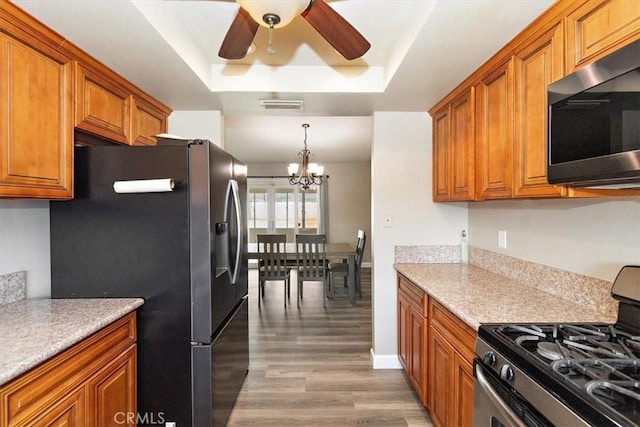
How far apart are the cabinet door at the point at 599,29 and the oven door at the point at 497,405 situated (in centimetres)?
120

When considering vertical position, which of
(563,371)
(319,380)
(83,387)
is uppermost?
(563,371)

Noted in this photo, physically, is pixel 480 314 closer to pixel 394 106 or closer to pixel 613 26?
pixel 613 26

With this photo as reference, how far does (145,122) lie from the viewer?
8.40 ft

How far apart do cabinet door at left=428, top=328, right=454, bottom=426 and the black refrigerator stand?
4.09 feet

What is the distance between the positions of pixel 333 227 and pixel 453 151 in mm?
5472

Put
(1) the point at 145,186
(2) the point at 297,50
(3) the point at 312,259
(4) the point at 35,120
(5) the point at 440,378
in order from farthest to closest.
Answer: (3) the point at 312,259 < (2) the point at 297,50 < (5) the point at 440,378 < (1) the point at 145,186 < (4) the point at 35,120

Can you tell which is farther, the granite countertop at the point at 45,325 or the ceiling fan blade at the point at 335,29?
the ceiling fan blade at the point at 335,29

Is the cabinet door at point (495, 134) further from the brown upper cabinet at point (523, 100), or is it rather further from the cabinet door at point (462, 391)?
the cabinet door at point (462, 391)

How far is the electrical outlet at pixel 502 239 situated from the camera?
2398 mm

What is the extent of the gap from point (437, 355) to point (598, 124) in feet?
4.60

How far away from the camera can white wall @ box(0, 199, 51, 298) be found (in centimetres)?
179

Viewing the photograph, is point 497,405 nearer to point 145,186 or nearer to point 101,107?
point 145,186

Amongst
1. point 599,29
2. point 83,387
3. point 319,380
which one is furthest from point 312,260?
point 599,29

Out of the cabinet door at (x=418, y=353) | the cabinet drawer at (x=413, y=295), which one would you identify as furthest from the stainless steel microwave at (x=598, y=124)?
the cabinet door at (x=418, y=353)
